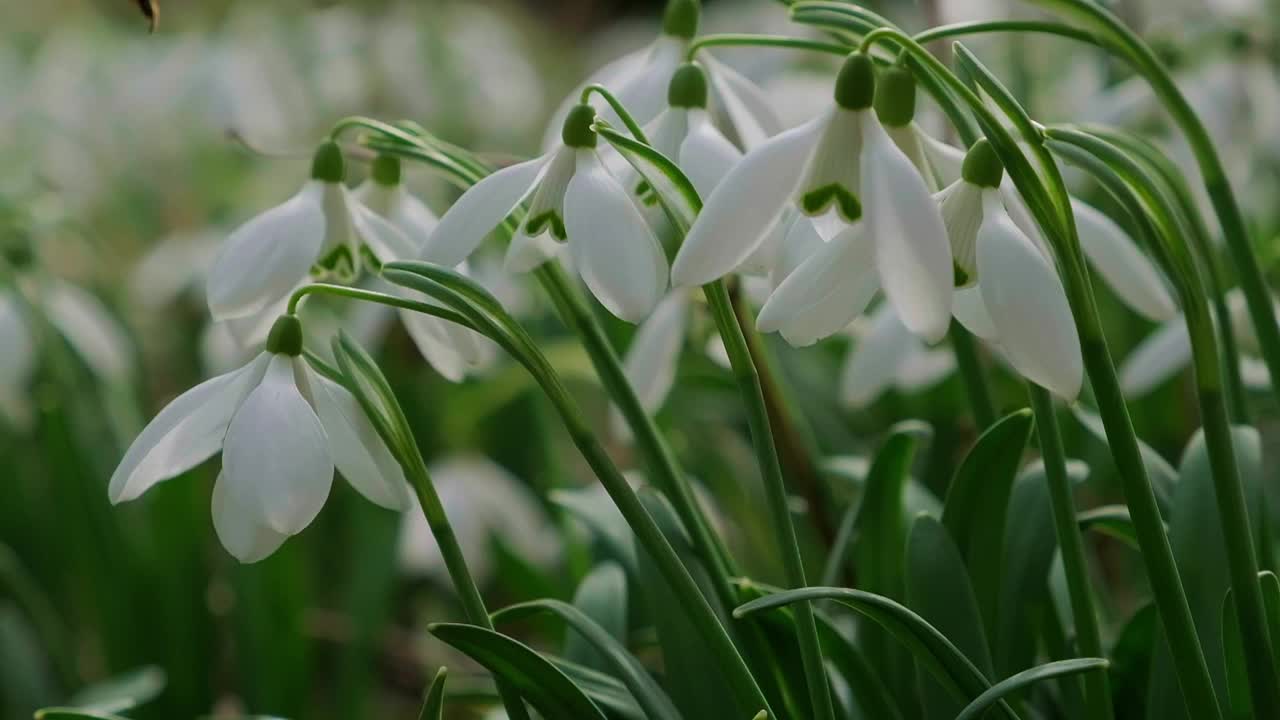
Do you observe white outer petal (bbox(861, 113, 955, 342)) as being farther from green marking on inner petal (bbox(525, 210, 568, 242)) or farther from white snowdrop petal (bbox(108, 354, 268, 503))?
white snowdrop petal (bbox(108, 354, 268, 503))

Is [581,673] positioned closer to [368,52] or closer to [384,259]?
[384,259]

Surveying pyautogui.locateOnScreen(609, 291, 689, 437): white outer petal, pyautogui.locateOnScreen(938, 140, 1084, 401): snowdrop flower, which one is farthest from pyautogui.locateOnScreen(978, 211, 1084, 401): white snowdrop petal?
pyautogui.locateOnScreen(609, 291, 689, 437): white outer petal

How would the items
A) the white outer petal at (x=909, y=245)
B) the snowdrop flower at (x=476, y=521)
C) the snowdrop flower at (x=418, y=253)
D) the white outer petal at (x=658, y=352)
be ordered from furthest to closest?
the snowdrop flower at (x=476, y=521) → the white outer petal at (x=658, y=352) → the snowdrop flower at (x=418, y=253) → the white outer petal at (x=909, y=245)

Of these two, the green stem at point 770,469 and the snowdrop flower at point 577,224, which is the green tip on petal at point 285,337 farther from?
the green stem at point 770,469

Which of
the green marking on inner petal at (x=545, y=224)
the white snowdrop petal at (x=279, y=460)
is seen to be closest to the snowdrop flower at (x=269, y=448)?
the white snowdrop petal at (x=279, y=460)

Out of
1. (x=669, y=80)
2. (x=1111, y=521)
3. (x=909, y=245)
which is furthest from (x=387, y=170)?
(x=1111, y=521)

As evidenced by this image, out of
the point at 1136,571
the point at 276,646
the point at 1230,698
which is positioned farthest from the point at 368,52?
the point at 1230,698

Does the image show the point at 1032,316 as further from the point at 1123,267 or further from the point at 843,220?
the point at 1123,267
